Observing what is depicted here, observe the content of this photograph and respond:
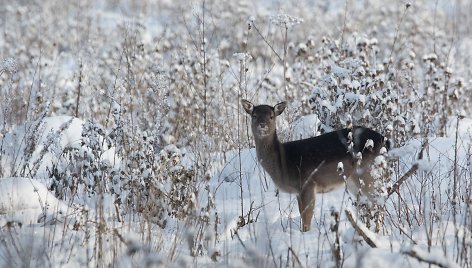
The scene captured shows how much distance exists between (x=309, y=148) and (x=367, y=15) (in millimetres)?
12294

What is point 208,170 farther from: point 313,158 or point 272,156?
point 313,158

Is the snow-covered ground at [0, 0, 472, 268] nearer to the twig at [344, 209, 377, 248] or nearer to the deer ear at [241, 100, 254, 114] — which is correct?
the twig at [344, 209, 377, 248]

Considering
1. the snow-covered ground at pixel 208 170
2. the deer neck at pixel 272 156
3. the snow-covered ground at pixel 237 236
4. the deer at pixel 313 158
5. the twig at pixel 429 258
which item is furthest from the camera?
the deer neck at pixel 272 156

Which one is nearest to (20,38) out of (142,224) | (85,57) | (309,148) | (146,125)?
(85,57)

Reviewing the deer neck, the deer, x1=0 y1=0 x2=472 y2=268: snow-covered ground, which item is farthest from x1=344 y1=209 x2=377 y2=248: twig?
the deer neck

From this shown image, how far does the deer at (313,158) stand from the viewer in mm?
6168

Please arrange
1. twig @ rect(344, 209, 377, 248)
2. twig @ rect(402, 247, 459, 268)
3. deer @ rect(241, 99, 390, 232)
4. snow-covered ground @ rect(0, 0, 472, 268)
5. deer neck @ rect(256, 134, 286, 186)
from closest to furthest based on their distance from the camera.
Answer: twig @ rect(402, 247, 459, 268), twig @ rect(344, 209, 377, 248), snow-covered ground @ rect(0, 0, 472, 268), deer @ rect(241, 99, 390, 232), deer neck @ rect(256, 134, 286, 186)

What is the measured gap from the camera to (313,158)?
6363mm

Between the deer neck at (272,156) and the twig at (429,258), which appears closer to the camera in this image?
the twig at (429,258)

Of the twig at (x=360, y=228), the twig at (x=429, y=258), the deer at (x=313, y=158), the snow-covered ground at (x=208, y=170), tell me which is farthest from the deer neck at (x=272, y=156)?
the twig at (x=429, y=258)

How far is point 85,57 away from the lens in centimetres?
1141

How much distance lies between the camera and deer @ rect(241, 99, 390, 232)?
6.17 metres

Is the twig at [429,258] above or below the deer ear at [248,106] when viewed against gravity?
below

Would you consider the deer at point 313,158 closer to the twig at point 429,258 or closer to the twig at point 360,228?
the twig at point 360,228
